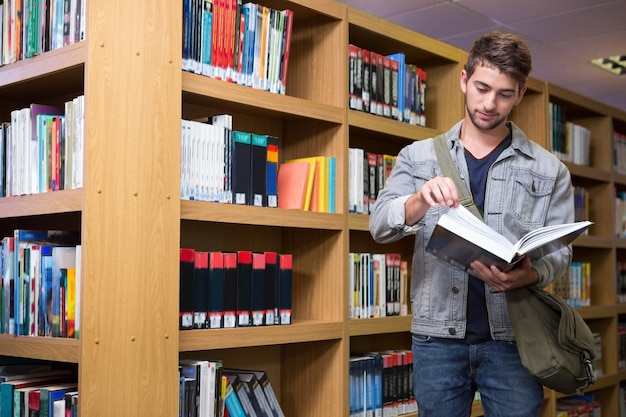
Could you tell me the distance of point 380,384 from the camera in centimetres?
303

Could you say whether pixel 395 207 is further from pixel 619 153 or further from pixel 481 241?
pixel 619 153

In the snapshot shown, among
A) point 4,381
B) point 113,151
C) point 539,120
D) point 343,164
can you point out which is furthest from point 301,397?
point 539,120

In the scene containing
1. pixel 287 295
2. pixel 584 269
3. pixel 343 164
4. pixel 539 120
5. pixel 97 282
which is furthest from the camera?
pixel 584 269

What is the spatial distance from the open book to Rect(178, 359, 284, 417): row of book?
0.93 m

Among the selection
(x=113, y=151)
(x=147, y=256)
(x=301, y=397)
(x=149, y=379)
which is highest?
(x=113, y=151)

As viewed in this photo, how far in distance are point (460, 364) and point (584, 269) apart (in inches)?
113

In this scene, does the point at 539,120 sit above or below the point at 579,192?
above

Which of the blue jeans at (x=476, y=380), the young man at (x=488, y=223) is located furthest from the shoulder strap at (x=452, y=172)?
the blue jeans at (x=476, y=380)

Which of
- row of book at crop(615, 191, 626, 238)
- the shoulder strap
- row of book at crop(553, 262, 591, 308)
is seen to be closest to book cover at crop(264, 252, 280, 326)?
the shoulder strap

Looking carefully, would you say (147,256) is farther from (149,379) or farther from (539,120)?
(539,120)

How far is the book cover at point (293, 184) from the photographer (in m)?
2.79

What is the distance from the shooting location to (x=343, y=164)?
2.87m

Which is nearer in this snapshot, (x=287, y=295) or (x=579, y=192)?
(x=287, y=295)

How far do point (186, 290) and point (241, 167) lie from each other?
46cm
